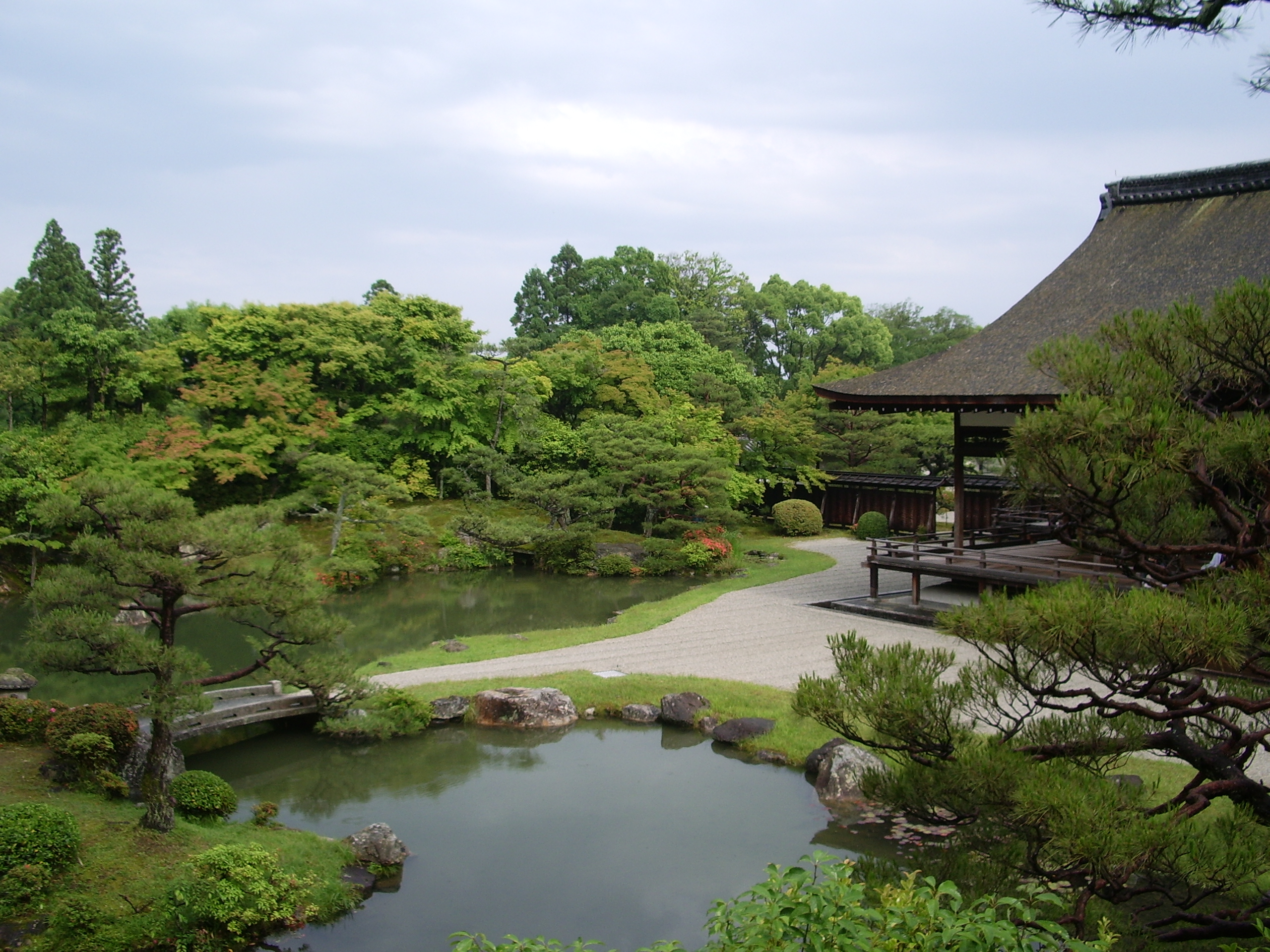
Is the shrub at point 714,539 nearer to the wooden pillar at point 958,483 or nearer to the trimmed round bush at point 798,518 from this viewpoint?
the trimmed round bush at point 798,518

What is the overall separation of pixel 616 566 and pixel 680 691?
858 centimetres

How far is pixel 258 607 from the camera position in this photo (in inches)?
256

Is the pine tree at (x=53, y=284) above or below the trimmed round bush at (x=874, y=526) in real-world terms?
above

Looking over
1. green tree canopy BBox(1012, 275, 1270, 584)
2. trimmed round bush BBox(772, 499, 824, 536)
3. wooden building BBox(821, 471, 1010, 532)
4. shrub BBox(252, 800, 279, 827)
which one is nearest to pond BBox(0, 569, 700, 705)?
shrub BBox(252, 800, 279, 827)

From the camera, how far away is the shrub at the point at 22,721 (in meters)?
7.28

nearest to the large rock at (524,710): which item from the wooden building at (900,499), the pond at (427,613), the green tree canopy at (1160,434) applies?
the pond at (427,613)

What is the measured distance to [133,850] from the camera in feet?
18.4

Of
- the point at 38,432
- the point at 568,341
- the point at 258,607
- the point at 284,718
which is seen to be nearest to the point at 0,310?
the point at 38,432

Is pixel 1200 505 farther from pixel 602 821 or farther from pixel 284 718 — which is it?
pixel 284 718

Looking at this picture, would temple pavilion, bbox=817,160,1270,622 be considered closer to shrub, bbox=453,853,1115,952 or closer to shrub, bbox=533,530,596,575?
shrub, bbox=533,530,596,575

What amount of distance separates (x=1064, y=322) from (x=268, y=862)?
11246mm

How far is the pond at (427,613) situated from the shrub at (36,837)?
4887 millimetres

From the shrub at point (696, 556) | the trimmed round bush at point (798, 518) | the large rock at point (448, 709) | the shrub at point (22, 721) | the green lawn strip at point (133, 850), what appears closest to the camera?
the green lawn strip at point (133, 850)

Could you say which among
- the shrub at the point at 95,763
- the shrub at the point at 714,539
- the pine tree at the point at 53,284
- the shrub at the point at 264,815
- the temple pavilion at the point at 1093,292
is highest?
the pine tree at the point at 53,284
